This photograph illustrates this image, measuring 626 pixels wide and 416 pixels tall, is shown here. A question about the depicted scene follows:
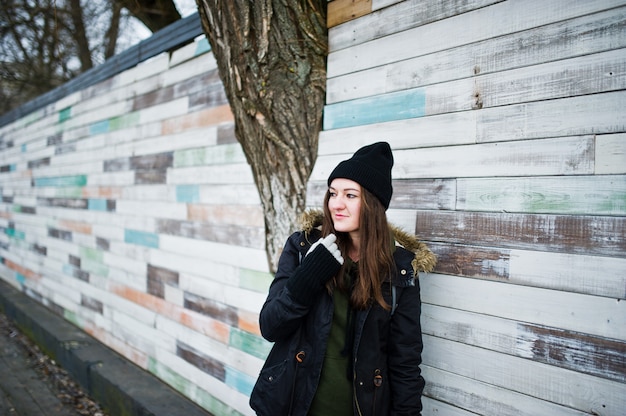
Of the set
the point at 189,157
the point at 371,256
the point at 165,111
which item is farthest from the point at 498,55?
the point at 165,111

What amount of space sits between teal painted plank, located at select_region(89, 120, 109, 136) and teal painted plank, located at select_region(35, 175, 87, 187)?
1.82 feet

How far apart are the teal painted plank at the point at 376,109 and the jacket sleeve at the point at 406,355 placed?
894 millimetres

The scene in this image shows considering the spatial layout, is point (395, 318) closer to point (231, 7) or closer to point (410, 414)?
point (410, 414)

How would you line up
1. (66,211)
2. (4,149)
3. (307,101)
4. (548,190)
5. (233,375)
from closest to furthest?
1. (548,190)
2. (307,101)
3. (233,375)
4. (66,211)
5. (4,149)

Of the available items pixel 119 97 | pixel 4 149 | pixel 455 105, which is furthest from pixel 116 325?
pixel 4 149

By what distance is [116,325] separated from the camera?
4.67 metres

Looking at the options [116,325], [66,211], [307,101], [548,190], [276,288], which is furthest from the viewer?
[66,211]

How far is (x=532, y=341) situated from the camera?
5.91 feet

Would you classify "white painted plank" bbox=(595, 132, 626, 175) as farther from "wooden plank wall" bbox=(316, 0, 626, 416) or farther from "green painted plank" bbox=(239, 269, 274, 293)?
"green painted plank" bbox=(239, 269, 274, 293)

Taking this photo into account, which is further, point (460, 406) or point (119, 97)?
point (119, 97)

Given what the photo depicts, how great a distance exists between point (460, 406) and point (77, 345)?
4285 millimetres

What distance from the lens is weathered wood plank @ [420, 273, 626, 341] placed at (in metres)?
1.63

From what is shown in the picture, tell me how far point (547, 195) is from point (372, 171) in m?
0.68

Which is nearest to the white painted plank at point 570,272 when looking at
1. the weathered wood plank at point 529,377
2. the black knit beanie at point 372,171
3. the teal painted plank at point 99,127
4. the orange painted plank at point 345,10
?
the weathered wood plank at point 529,377
